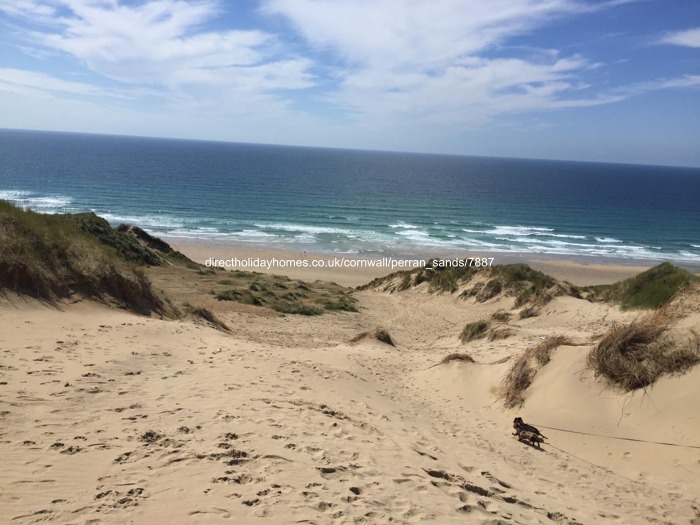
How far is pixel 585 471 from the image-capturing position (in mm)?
6996

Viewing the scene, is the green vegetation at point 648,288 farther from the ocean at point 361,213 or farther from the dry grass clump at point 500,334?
the ocean at point 361,213

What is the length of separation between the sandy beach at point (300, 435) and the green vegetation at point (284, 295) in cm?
973

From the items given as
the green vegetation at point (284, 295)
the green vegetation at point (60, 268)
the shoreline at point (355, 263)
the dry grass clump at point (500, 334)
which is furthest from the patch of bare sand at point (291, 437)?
the shoreline at point (355, 263)

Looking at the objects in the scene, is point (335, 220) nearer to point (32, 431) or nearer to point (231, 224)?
point (231, 224)

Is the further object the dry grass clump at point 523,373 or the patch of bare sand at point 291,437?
the dry grass clump at point 523,373

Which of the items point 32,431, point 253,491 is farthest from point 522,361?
point 32,431

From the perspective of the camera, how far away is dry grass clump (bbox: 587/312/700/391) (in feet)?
26.0

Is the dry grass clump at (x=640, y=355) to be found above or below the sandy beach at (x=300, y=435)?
above

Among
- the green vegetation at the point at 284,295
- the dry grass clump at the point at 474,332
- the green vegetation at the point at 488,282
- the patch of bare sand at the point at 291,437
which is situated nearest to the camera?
the patch of bare sand at the point at 291,437

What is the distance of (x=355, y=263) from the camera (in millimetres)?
45812

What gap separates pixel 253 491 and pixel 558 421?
6142 mm

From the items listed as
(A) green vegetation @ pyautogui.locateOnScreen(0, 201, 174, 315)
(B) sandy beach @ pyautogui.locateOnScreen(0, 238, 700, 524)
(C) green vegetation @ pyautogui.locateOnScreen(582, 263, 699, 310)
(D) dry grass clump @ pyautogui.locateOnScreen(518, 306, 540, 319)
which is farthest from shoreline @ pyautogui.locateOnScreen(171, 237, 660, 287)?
(B) sandy beach @ pyautogui.locateOnScreen(0, 238, 700, 524)

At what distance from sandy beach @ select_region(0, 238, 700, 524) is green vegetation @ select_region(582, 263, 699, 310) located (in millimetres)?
→ 8780

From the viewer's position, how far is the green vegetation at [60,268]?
10891 millimetres
